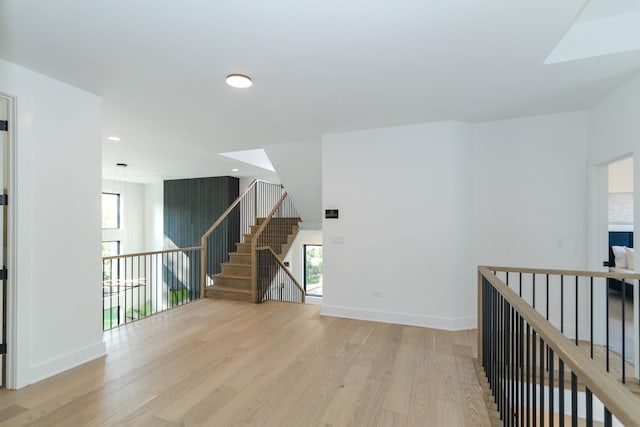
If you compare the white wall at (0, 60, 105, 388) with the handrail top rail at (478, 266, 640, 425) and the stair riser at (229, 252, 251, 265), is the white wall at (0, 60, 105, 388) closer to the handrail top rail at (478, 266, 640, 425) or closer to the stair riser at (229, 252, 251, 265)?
the stair riser at (229, 252, 251, 265)

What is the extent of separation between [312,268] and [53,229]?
7.53 meters

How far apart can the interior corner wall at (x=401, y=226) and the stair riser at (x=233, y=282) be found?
166 centimetres

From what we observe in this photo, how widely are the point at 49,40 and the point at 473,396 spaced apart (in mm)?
3974

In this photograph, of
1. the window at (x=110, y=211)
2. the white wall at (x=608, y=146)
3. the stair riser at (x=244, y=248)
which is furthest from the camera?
the window at (x=110, y=211)

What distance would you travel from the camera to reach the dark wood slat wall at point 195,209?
27.7 feet

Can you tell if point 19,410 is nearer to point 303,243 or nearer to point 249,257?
point 249,257

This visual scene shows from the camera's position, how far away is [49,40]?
6.77ft

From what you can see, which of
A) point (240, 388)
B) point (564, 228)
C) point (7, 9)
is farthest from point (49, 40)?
point (564, 228)

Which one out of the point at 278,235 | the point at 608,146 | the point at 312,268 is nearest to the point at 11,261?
the point at 278,235

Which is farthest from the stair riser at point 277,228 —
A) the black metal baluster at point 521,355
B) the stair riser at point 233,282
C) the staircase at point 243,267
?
the black metal baluster at point 521,355

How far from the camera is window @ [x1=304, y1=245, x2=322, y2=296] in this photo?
9.57 meters

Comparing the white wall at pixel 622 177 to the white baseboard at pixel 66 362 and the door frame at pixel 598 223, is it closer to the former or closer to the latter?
the door frame at pixel 598 223

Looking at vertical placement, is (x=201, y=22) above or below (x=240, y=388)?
above

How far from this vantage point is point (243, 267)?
5574 millimetres
